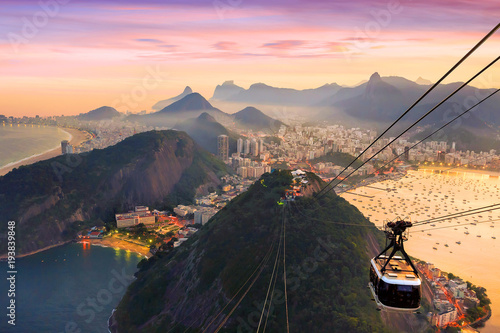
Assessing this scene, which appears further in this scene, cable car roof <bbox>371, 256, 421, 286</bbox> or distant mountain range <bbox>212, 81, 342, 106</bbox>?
distant mountain range <bbox>212, 81, 342, 106</bbox>

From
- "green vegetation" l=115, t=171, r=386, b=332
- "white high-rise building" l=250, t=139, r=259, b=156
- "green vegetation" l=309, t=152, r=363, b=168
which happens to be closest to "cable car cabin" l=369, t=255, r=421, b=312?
"green vegetation" l=115, t=171, r=386, b=332

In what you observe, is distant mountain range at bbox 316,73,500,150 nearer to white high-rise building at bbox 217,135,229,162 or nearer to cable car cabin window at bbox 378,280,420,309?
white high-rise building at bbox 217,135,229,162

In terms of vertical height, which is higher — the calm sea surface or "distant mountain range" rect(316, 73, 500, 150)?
"distant mountain range" rect(316, 73, 500, 150)

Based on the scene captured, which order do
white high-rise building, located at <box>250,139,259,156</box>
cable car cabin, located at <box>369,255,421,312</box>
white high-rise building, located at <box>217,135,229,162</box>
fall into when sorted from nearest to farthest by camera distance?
cable car cabin, located at <box>369,255,421,312</box> → white high-rise building, located at <box>217,135,229,162</box> → white high-rise building, located at <box>250,139,259,156</box>

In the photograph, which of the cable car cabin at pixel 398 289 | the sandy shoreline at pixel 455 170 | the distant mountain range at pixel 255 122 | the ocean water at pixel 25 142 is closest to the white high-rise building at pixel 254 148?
the sandy shoreline at pixel 455 170

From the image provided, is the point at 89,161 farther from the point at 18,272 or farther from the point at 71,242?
the point at 18,272

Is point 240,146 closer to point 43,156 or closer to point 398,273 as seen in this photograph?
point 43,156

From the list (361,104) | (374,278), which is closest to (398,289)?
(374,278)

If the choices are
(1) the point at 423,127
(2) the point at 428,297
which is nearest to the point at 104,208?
(2) the point at 428,297
